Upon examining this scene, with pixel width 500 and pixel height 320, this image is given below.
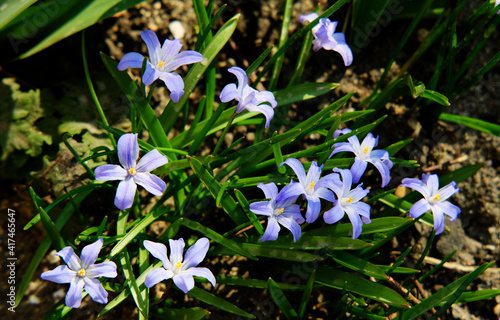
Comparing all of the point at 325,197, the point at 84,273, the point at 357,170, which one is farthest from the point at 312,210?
the point at 84,273

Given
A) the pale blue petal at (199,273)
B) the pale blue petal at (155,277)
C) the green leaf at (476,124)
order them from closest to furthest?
the pale blue petal at (155,277) < the pale blue petal at (199,273) < the green leaf at (476,124)

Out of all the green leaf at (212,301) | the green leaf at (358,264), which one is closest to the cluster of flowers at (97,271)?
the green leaf at (212,301)

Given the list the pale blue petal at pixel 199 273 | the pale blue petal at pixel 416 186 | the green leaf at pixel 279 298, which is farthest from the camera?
the pale blue petal at pixel 416 186

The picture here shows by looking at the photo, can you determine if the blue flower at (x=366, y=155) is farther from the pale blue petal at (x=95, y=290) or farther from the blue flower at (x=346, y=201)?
the pale blue petal at (x=95, y=290)

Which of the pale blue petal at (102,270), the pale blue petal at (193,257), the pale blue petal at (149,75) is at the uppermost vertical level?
the pale blue petal at (149,75)

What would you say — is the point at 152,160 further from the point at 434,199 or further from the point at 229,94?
the point at 434,199

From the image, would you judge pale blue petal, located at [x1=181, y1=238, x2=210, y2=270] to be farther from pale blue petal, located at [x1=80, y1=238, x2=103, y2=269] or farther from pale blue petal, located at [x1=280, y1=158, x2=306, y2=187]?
pale blue petal, located at [x1=280, y1=158, x2=306, y2=187]

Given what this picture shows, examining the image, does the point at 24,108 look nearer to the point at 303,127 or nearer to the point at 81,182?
the point at 81,182

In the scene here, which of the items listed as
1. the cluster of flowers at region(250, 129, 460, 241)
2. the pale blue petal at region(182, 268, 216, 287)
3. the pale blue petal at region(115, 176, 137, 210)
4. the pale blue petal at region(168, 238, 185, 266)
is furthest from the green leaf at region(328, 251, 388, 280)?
the pale blue petal at region(115, 176, 137, 210)
